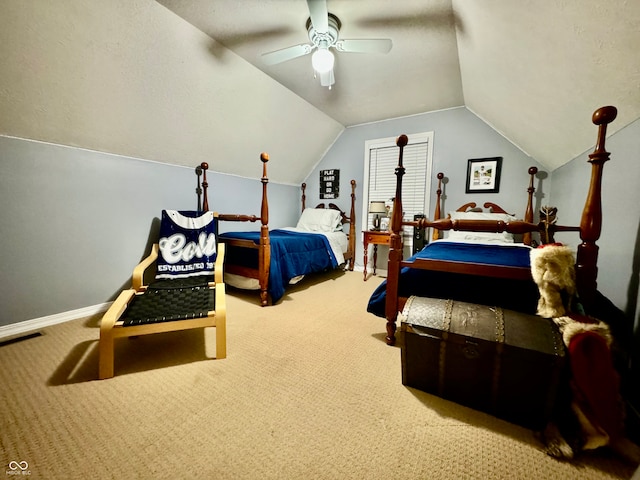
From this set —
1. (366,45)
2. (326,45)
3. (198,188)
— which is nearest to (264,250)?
(198,188)

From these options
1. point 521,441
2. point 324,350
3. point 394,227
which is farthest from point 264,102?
point 521,441

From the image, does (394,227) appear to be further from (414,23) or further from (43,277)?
(43,277)

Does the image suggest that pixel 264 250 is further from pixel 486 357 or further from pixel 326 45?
pixel 486 357

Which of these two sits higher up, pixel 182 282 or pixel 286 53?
pixel 286 53

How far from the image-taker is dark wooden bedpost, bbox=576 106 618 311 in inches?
45.4

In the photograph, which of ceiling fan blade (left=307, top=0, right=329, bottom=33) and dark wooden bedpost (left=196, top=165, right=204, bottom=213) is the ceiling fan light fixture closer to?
ceiling fan blade (left=307, top=0, right=329, bottom=33)

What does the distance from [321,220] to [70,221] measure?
2.87m

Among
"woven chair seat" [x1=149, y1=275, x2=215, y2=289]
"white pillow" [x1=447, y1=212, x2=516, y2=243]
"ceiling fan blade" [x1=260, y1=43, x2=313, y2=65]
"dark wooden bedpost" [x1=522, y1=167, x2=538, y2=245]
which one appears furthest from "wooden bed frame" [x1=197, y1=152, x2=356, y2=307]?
"dark wooden bedpost" [x1=522, y1=167, x2=538, y2=245]

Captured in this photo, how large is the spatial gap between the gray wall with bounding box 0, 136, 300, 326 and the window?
2.76 m

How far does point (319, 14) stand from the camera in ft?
5.28

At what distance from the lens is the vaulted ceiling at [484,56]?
1281 millimetres

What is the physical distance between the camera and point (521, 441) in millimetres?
1091

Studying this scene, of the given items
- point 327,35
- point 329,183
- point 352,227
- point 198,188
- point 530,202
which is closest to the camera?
point 327,35

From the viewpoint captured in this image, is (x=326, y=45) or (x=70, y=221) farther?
(x=70, y=221)
